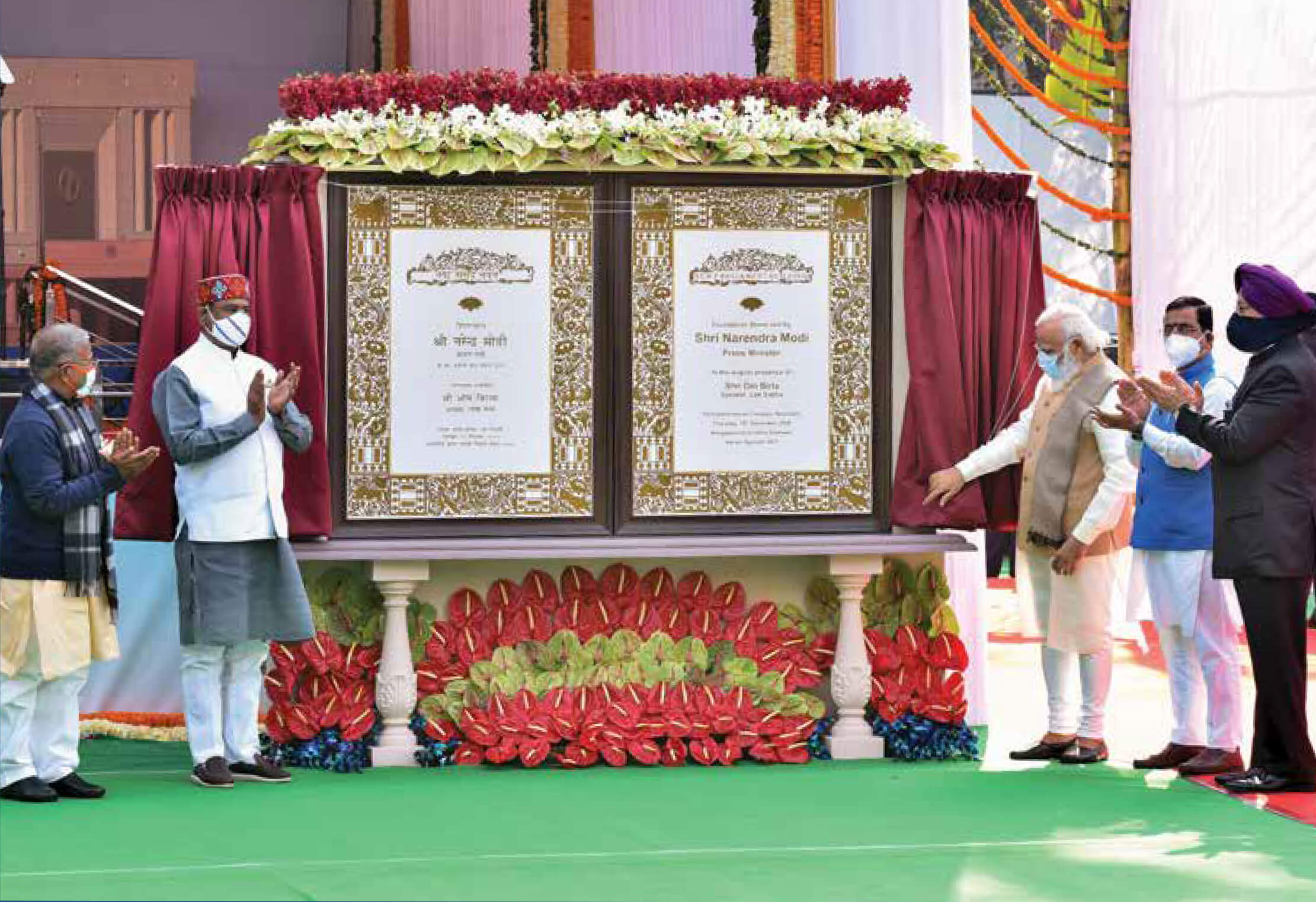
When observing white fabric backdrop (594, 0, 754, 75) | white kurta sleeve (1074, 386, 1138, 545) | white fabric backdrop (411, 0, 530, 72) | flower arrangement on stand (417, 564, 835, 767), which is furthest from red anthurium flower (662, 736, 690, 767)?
white fabric backdrop (411, 0, 530, 72)

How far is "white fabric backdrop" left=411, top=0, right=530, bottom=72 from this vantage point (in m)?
12.7

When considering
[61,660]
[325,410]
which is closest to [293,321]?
[325,410]

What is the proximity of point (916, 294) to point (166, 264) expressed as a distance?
256cm

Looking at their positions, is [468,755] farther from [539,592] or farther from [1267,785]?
[1267,785]

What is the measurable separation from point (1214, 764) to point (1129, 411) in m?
1.21

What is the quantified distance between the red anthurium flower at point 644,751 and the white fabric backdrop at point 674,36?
477 cm

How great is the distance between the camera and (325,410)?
7.45 meters

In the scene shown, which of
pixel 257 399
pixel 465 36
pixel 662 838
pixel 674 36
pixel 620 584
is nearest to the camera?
pixel 662 838

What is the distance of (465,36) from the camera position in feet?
42.6

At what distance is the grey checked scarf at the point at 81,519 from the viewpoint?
664 cm

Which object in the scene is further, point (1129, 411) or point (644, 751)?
point (644, 751)

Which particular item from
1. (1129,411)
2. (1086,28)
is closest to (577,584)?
(1129,411)

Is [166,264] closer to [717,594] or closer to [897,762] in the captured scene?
[717,594]

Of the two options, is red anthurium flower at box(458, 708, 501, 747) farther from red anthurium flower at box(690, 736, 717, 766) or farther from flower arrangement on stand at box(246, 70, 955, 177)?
flower arrangement on stand at box(246, 70, 955, 177)
